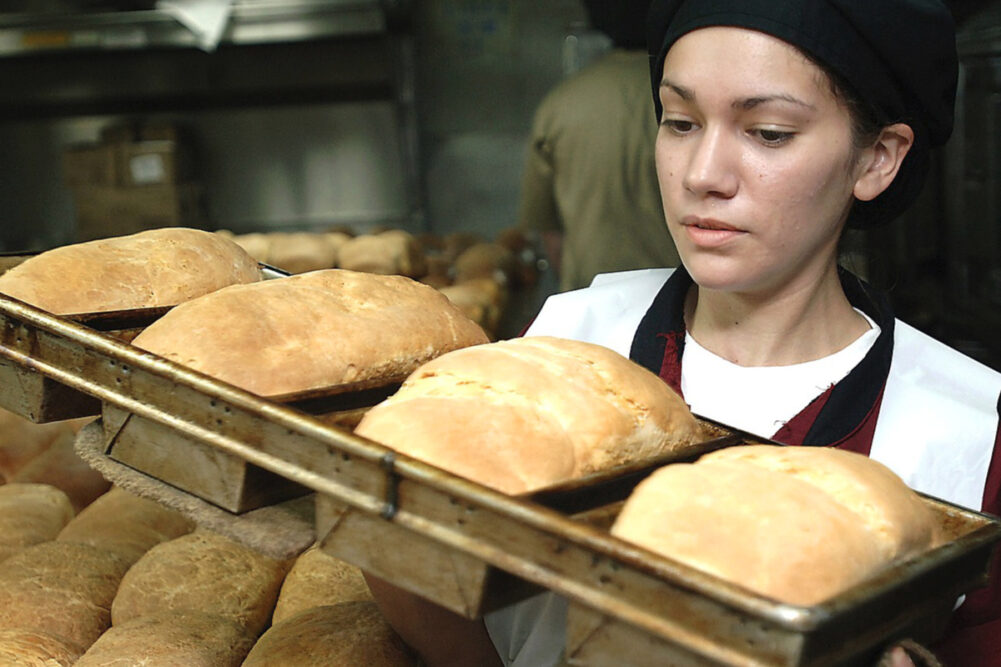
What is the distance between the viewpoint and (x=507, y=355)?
106 centimetres

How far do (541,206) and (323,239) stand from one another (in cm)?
88

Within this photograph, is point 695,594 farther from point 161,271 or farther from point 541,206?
point 541,206

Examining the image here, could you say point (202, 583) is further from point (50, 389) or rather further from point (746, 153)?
point (746, 153)

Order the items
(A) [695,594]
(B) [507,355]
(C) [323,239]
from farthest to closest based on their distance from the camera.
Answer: (C) [323,239] → (B) [507,355] → (A) [695,594]

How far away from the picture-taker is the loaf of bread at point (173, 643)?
153 centimetres

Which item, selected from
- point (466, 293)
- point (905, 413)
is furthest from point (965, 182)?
point (905, 413)

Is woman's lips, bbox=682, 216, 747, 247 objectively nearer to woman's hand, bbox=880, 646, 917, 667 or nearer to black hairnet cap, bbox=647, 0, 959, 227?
black hairnet cap, bbox=647, 0, 959, 227

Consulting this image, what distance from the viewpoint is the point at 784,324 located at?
166 cm

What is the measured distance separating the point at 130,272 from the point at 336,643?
0.62 meters

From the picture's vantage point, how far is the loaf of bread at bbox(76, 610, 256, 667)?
5.01ft

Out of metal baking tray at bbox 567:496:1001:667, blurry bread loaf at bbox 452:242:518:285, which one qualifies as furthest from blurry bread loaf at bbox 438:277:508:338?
metal baking tray at bbox 567:496:1001:667

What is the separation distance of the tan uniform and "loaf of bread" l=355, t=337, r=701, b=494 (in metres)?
2.27

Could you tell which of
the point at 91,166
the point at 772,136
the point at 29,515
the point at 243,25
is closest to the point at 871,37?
the point at 772,136

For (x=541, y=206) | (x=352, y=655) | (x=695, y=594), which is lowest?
(x=352, y=655)
